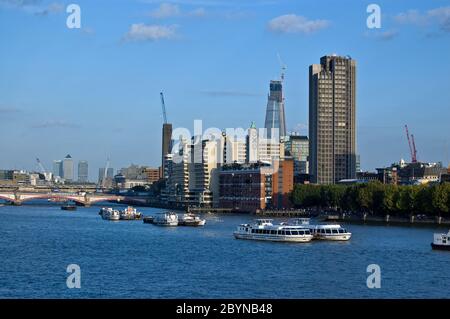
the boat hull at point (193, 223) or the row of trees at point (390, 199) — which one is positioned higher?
the row of trees at point (390, 199)

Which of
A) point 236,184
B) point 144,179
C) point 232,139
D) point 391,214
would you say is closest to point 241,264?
point 391,214

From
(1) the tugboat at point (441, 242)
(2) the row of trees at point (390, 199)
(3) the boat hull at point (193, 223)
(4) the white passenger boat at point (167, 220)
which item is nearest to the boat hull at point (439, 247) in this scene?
(1) the tugboat at point (441, 242)

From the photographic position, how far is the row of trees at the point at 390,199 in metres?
47.1

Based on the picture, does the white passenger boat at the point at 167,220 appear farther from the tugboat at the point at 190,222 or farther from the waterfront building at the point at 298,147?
the waterfront building at the point at 298,147

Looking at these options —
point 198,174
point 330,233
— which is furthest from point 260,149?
point 330,233

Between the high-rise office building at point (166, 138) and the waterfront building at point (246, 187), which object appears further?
the high-rise office building at point (166, 138)

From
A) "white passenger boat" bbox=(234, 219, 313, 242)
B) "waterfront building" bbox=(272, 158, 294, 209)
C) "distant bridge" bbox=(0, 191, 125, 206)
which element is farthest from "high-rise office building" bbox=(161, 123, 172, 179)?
"white passenger boat" bbox=(234, 219, 313, 242)

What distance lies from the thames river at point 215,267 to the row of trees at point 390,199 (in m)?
14.0

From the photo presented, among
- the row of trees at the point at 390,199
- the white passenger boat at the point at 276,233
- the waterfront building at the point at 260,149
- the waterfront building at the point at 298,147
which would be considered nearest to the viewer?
the white passenger boat at the point at 276,233

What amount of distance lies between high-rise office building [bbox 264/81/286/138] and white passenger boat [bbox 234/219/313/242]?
11133cm

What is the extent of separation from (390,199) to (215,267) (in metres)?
32.0

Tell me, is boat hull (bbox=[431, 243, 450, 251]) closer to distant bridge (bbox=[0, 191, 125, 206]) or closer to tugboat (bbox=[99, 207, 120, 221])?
tugboat (bbox=[99, 207, 120, 221])

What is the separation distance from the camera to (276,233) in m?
32.7

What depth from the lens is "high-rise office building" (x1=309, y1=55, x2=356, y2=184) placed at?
10600 cm
